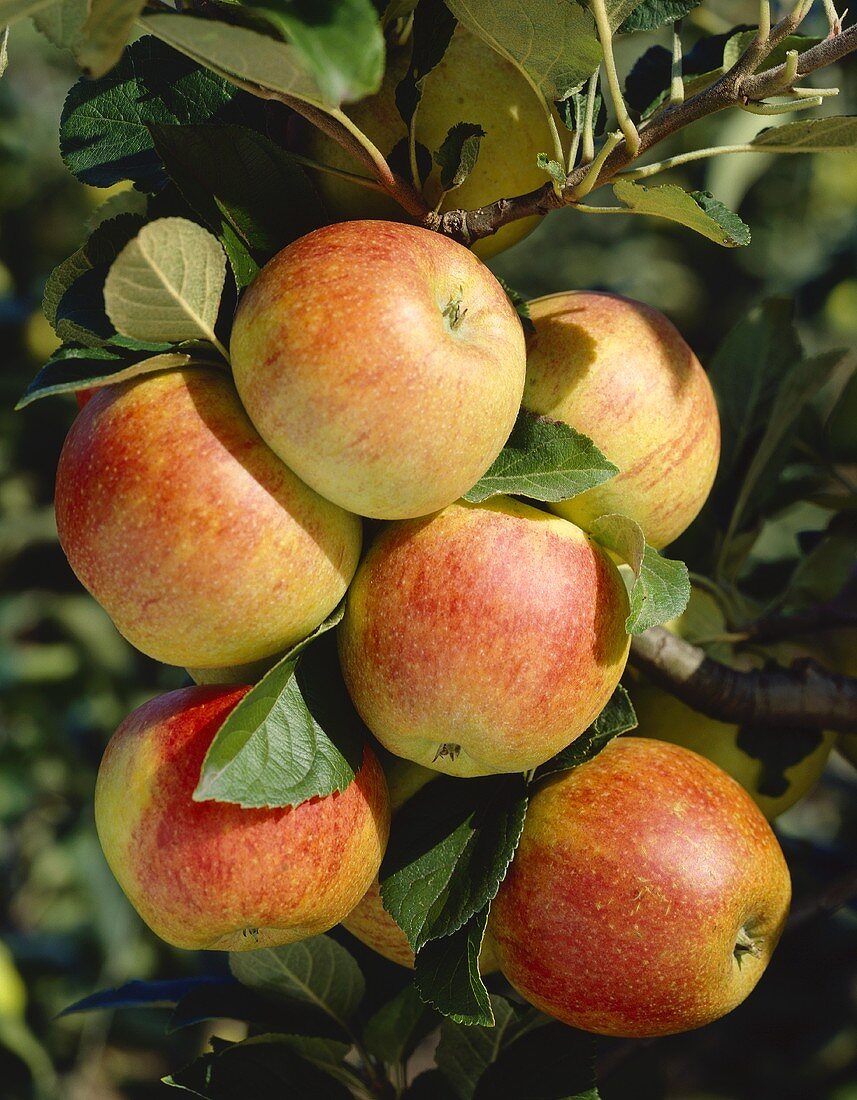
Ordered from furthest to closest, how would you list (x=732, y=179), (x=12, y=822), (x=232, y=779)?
(x=12, y=822) < (x=732, y=179) < (x=232, y=779)

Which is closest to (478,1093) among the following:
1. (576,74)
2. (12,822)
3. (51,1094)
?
(576,74)

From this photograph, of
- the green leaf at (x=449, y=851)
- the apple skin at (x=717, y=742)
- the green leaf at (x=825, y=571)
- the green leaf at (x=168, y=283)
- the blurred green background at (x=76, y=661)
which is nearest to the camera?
the green leaf at (x=168, y=283)

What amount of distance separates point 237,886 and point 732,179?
161 centimetres

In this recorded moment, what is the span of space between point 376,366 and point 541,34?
0.24m

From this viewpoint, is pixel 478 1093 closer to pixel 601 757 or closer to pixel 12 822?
pixel 601 757

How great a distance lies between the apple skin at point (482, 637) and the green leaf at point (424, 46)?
27 cm

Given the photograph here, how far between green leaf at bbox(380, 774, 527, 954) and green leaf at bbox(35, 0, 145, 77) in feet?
1.77

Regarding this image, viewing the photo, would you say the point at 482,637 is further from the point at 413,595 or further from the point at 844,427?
the point at 844,427

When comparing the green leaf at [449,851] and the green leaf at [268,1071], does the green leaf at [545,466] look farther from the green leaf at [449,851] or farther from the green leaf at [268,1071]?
the green leaf at [268,1071]

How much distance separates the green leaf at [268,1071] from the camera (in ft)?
2.75

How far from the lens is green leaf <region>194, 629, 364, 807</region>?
623mm

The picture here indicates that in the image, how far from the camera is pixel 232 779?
0.62 metres

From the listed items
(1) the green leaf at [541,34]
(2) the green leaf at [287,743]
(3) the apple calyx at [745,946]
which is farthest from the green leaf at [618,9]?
(3) the apple calyx at [745,946]

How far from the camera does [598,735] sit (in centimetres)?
77
